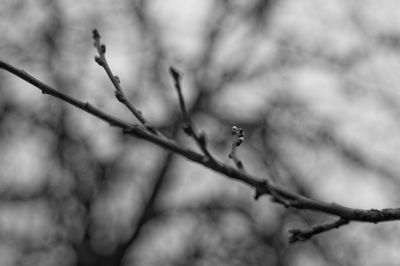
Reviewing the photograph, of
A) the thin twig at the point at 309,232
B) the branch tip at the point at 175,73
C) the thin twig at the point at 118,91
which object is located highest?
the branch tip at the point at 175,73

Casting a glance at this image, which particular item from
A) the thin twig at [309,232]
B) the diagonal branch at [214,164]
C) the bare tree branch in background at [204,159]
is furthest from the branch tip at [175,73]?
the thin twig at [309,232]

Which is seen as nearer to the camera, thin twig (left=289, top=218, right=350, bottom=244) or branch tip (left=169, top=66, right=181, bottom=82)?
branch tip (left=169, top=66, right=181, bottom=82)

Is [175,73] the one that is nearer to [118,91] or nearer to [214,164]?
[214,164]

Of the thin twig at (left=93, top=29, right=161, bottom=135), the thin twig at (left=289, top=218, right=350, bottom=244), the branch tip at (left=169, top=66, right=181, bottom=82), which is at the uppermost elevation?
the branch tip at (left=169, top=66, right=181, bottom=82)

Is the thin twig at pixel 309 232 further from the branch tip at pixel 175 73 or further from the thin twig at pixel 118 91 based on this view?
the branch tip at pixel 175 73

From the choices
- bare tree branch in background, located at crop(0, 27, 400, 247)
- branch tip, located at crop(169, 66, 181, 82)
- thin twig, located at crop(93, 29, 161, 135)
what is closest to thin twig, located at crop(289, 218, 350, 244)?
bare tree branch in background, located at crop(0, 27, 400, 247)

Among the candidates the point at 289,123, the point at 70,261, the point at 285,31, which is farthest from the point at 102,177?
the point at 285,31

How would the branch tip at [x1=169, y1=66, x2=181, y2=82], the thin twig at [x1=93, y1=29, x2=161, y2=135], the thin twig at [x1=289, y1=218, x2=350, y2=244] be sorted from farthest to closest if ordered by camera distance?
the thin twig at [x1=289, y1=218, x2=350, y2=244] → the thin twig at [x1=93, y1=29, x2=161, y2=135] → the branch tip at [x1=169, y1=66, x2=181, y2=82]

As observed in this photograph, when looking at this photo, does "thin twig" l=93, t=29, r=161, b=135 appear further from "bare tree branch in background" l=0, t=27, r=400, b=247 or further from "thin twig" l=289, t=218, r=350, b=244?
"thin twig" l=289, t=218, r=350, b=244

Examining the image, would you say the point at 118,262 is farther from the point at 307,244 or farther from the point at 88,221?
the point at 307,244
